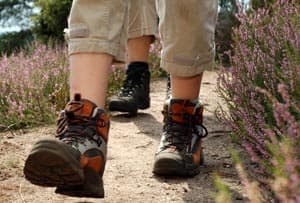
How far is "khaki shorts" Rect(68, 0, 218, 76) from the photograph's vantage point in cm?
232

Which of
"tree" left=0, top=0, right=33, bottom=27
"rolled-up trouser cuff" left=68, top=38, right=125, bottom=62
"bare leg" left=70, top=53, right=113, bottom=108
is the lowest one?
"tree" left=0, top=0, right=33, bottom=27

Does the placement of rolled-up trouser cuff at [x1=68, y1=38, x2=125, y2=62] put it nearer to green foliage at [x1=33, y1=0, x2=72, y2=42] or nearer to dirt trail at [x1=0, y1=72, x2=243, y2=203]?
dirt trail at [x1=0, y1=72, x2=243, y2=203]

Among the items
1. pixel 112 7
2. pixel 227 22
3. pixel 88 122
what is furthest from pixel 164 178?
pixel 227 22

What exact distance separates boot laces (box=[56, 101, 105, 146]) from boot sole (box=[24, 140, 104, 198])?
15 cm

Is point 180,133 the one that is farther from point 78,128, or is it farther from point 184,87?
point 78,128

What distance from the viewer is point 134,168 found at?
9.34 ft

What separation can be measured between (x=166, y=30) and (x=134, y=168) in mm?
668

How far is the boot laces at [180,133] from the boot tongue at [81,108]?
1.87 ft

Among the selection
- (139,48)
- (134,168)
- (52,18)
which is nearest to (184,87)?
(134,168)

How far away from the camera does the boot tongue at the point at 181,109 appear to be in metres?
2.68

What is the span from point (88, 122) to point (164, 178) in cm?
58

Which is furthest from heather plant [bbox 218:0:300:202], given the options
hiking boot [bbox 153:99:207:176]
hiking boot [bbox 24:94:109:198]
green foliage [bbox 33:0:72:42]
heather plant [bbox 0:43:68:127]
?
green foliage [bbox 33:0:72:42]

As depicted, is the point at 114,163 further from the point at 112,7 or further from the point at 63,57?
the point at 63,57

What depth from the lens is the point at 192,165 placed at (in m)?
2.62
